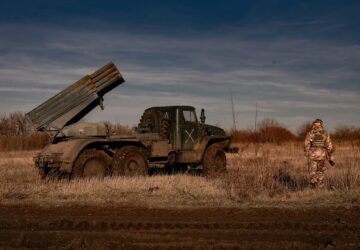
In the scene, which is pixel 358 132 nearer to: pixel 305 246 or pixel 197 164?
pixel 197 164

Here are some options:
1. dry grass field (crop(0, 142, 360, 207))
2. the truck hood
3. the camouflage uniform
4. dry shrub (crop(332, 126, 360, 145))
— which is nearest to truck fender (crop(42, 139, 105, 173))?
the truck hood

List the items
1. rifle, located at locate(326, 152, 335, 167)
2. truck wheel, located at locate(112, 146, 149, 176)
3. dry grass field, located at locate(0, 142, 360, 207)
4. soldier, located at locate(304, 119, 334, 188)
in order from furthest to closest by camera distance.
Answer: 1. truck wheel, located at locate(112, 146, 149, 176)
2. soldier, located at locate(304, 119, 334, 188)
3. rifle, located at locate(326, 152, 335, 167)
4. dry grass field, located at locate(0, 142, 360, 207)

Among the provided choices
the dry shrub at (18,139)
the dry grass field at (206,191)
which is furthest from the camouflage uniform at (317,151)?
the dry shrub at (18,139)

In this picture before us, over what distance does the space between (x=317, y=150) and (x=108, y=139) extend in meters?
5.82

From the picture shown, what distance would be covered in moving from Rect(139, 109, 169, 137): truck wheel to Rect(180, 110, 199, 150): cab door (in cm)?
54

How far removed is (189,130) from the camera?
55.2 feet

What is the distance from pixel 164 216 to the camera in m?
9.16

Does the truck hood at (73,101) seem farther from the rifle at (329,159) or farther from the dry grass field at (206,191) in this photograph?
the rifle at (329,159)

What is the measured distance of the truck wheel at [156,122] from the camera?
16594mm

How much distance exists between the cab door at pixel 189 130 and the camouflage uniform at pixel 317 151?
471 centimetres

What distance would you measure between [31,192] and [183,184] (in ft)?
12.3

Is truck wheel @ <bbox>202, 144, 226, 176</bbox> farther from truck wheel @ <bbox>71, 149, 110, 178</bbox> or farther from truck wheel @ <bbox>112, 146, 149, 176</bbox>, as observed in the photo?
truck wheel @ <bbox>71, 149, 110, 178</bbox>

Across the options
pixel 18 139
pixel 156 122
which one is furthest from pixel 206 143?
pixel 18 139

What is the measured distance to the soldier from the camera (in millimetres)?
12641
